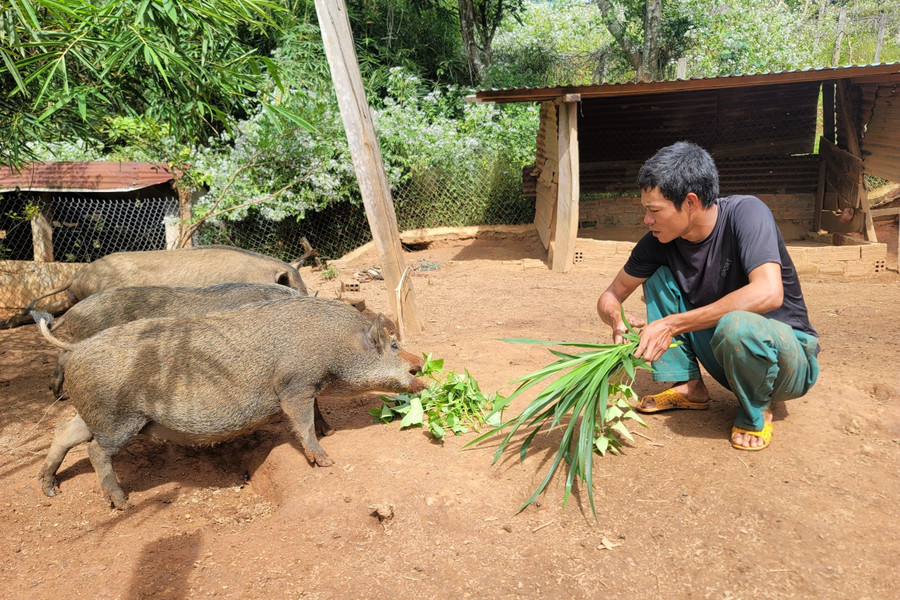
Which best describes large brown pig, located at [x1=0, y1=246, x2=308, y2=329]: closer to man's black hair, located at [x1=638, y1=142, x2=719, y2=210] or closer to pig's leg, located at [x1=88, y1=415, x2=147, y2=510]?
pig's leg, located at [x1=88, y1=415, x2=147, y2=510]

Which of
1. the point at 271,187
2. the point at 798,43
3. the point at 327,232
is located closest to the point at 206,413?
the point at 271,187

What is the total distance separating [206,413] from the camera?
3.69 meters

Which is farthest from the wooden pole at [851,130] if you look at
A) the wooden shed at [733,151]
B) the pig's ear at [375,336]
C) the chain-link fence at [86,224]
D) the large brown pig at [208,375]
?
the chain-link fence at [86,224]

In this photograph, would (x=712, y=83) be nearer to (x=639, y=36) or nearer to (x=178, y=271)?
(x=178, y=271)

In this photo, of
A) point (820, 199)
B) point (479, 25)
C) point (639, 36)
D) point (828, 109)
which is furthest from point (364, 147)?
point (639, 36)

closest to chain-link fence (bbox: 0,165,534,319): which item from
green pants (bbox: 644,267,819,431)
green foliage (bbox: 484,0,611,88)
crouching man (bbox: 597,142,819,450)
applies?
green foliage (bbox: 484,0,611,88)

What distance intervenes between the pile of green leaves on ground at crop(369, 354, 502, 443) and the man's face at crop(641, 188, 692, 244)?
1318 mm

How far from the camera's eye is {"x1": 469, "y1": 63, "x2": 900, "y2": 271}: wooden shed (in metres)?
9.77

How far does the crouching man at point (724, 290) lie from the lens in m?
3.10

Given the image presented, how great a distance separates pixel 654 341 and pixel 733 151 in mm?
10129

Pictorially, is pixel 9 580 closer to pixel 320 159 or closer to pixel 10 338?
pixel 10 338

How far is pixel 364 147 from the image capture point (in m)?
5.43

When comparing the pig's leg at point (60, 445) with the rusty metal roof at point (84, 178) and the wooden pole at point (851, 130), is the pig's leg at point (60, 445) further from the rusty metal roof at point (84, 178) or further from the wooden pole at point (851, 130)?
the wooden pole at point (851, 130)

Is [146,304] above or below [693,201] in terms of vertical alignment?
below
